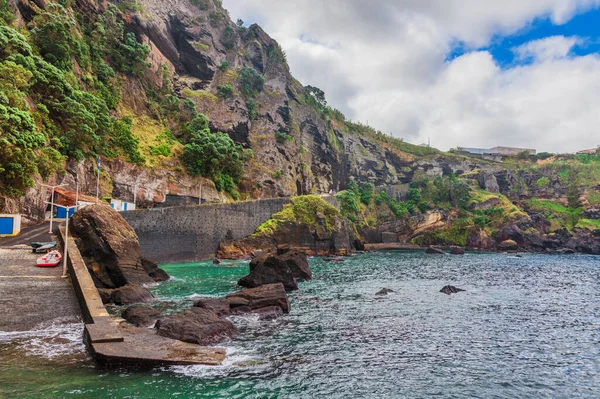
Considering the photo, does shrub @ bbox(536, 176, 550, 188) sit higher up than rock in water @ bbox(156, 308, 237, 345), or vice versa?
shrub @ bbox(536, 176, 550, 188)

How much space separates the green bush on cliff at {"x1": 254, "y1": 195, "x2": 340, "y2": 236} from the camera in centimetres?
5483

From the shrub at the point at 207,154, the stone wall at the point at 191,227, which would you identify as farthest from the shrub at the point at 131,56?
the stone wall at the point at 191,227

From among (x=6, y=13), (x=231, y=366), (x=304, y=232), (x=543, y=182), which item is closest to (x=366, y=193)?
(x=304, y=232)

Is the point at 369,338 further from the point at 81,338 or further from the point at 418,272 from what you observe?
the point at 418,272

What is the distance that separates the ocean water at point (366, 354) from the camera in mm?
10320

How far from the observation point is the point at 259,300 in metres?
21.0

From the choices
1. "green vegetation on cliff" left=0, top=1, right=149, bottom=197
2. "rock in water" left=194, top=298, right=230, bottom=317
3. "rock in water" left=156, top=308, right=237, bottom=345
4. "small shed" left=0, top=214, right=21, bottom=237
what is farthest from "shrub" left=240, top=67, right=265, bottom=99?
"rock in water" left=156, top=308, right=237, bottom=345

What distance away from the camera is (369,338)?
16219mm

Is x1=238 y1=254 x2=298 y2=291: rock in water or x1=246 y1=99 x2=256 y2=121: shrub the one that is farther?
x1=246 y1=99 x2=256 y2=121: shrub

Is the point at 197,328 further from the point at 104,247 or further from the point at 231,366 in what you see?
the point at 104,247

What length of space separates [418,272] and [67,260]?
3260 centimetres

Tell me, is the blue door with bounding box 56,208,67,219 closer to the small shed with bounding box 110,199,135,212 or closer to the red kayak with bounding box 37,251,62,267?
the small shed with bounding box 110,199,135,212

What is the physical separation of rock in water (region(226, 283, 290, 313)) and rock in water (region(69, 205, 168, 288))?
8.55 m

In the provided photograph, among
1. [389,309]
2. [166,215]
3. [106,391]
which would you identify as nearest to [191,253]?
[166,215]
